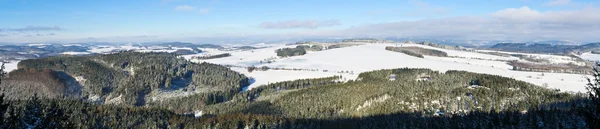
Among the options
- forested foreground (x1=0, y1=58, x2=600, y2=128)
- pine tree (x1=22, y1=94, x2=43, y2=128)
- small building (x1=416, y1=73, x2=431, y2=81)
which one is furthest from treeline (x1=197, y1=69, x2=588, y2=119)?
pine tree (x1=22, y1=94, x2=43, y2=128)

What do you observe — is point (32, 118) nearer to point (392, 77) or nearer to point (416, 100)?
point (416, 100)

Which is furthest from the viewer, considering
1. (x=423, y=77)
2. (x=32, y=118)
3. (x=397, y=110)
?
(x=423, y=77)

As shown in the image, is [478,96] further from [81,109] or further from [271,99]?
[81,109]

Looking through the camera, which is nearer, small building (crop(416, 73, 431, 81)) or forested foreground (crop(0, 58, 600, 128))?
forested foreground (crop(0, 58, 600, 128))

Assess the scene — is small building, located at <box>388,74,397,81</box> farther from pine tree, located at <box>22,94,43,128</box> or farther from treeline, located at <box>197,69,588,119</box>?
pine tree, located at <box>22,94,43,128</box>

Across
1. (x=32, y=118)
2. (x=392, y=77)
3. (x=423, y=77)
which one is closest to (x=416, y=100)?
(x=423, y=77)

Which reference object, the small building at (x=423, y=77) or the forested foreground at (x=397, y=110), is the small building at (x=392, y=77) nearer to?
the small building at (x=423, y=77)

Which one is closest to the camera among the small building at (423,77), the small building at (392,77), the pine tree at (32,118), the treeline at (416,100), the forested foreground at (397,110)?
the pine tree at (32,118)

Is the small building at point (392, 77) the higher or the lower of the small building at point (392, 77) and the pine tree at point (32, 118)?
the lower

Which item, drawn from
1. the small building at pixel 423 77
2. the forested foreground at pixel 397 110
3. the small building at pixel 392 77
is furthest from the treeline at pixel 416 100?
the small building at pixel 392 77

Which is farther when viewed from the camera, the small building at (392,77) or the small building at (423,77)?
the small building at (392,77)

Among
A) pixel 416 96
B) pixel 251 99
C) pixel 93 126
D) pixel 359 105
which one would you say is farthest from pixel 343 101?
pixel 93 126
